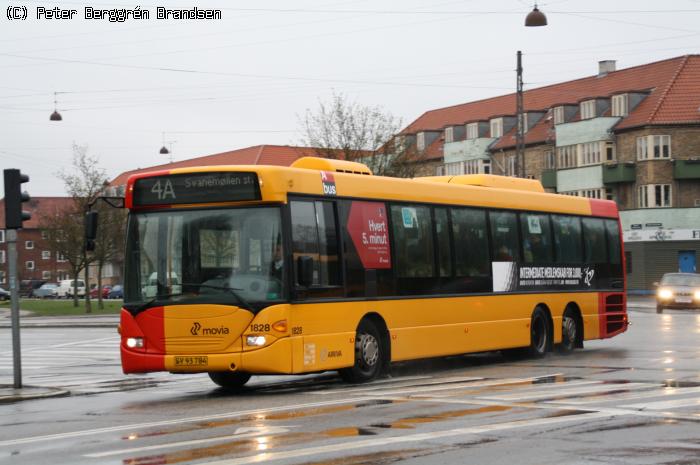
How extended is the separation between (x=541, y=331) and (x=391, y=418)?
1085 cm

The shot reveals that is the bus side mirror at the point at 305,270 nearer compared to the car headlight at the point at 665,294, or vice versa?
the bus side mirror at the point at 305,270

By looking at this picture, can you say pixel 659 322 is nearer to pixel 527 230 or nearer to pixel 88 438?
pixel 527 230

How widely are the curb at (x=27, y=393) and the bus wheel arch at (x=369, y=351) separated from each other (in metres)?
3.80

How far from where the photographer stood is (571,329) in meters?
23.6

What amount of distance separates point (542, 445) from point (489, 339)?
1053cm

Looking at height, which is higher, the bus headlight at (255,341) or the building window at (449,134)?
the building window at (449,134)

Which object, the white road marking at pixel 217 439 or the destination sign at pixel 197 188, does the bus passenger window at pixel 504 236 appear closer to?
the destination sign at pixel 197 188

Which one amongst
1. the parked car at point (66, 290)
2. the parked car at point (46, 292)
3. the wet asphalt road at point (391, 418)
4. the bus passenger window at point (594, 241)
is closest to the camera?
the wet asphalt road at point (391, 418)

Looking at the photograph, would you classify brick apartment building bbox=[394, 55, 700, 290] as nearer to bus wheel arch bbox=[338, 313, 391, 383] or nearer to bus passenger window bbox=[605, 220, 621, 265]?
bus passenger window bbox=[605, 220, 621, 265]

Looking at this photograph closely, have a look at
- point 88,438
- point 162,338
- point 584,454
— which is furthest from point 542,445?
point 162,338

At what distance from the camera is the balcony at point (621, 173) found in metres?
77.8

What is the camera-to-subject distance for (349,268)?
1711 centimetres

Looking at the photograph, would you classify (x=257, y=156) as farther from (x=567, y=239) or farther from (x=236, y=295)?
(x=236, y=295)

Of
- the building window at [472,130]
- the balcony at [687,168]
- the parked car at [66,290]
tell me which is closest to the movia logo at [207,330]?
the balcony at [687,168]
